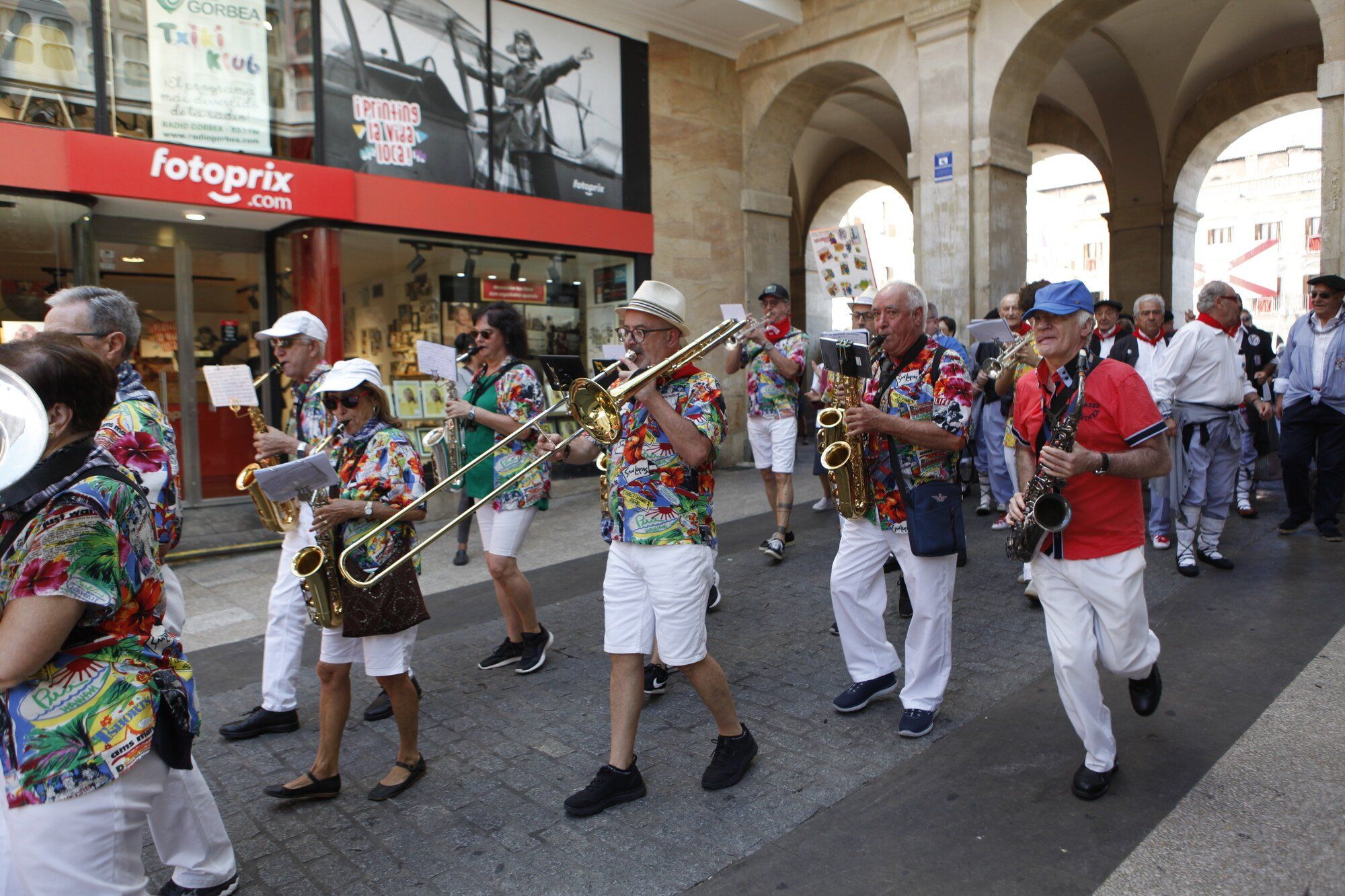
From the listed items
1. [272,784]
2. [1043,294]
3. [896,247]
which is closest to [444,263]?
[272,784]

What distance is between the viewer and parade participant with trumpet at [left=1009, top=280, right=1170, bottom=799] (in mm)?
3287

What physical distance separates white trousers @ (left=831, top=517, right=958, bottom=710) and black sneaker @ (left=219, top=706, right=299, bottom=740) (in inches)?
108

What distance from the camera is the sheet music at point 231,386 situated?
4.52 meters

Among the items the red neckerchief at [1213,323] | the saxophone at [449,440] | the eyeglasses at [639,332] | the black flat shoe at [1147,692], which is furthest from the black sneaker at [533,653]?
the red neckerchief at [1213,323]

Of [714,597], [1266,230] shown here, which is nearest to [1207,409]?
[714,597]

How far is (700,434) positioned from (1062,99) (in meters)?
17.1

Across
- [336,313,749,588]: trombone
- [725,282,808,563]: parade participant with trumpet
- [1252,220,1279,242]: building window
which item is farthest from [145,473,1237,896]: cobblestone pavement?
[1252,220,1279,242]: building window

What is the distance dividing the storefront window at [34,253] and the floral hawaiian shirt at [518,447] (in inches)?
214

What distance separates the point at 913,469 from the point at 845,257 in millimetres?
4744

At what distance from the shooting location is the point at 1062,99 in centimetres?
1720

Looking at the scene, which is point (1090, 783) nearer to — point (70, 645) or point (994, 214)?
point (70, 645)

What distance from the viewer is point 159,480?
10.4ft

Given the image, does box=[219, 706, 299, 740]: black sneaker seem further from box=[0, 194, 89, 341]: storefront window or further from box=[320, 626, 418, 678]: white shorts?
box=[0, 194, 89, 341]: storefront window

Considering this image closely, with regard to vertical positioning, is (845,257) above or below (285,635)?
above
